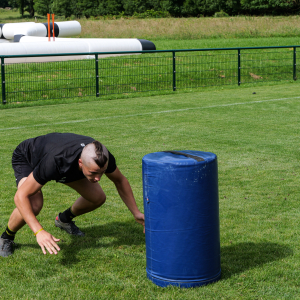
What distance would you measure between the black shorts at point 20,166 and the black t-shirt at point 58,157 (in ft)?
0.55

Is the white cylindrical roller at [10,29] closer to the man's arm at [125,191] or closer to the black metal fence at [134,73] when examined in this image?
the black metal fence at [134,73]

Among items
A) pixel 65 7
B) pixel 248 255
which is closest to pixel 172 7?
pixel 65 7

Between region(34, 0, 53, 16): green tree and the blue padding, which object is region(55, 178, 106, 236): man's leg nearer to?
the blue padding

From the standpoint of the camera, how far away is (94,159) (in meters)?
3.61

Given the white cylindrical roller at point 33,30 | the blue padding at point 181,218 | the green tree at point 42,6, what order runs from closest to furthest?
the blue padding at point 181,218 → the white cylindrical roller at point 33,30 → the green tree at point 42,6

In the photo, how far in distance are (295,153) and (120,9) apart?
90.7 m

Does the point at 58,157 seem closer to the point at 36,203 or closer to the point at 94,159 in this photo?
the point at 94,159

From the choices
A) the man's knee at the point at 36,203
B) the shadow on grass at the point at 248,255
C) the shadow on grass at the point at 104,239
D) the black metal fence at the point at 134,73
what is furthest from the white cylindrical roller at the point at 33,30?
the shadow on grass at the point at 248,255

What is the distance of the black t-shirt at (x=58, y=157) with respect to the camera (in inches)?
152

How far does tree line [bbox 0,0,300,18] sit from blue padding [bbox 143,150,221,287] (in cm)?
6945

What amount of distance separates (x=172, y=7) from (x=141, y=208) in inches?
3201

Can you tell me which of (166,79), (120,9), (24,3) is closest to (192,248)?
(166,79)

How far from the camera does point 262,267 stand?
424 cm

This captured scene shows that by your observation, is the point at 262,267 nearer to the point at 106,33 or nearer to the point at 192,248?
the point at 192,248
